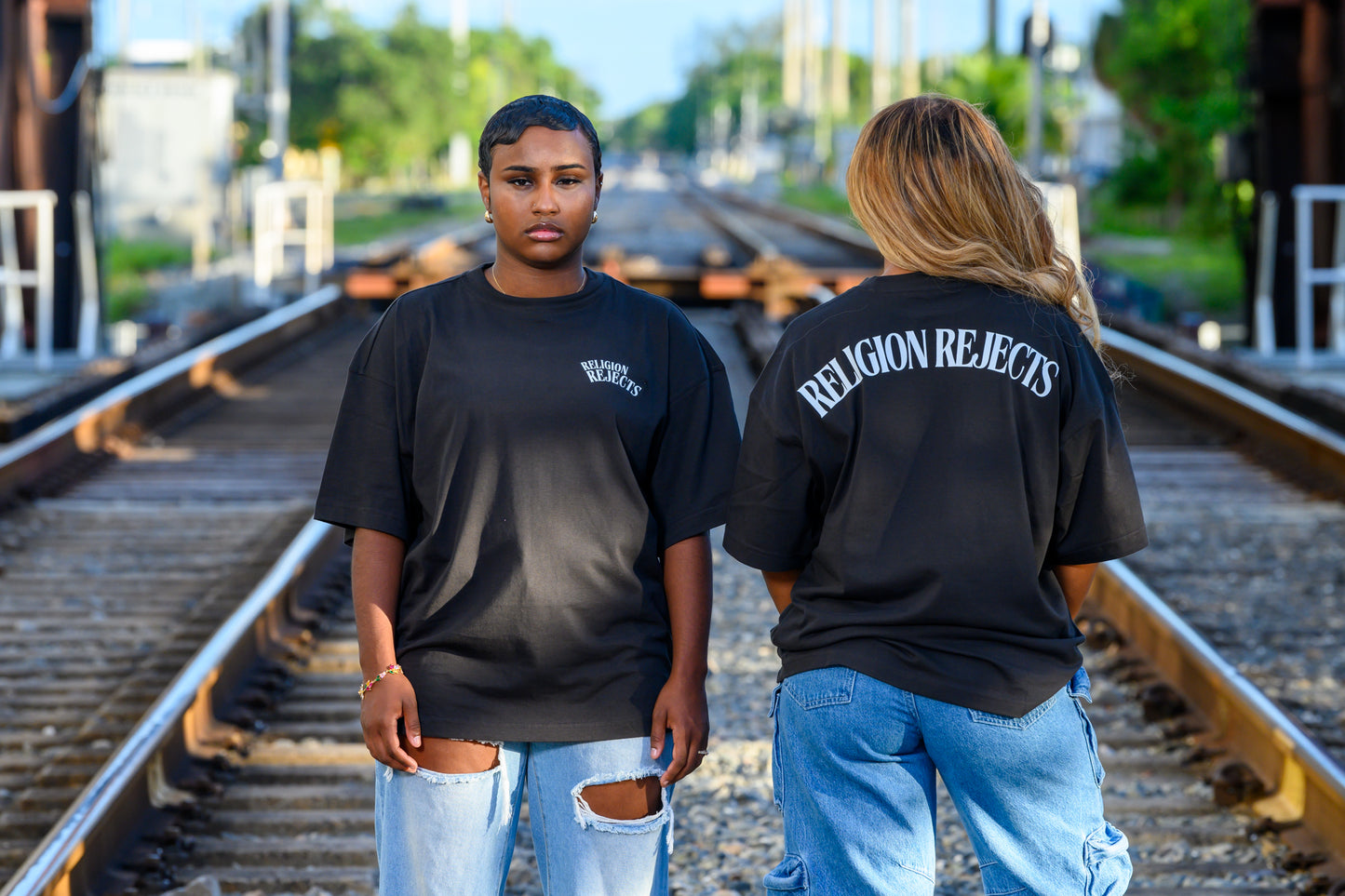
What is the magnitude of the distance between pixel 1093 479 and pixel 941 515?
24cm

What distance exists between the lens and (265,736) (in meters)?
4.66

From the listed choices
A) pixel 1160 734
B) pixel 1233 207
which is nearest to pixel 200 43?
pixel 1233 207

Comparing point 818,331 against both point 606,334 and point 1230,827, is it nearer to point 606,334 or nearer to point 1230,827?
point 606,334

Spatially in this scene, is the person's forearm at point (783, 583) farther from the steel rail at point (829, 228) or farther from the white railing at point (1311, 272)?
the steel rail at point (829, 228)

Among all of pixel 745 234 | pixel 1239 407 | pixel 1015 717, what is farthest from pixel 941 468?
pixel 745 234

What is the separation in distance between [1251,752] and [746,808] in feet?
4.36

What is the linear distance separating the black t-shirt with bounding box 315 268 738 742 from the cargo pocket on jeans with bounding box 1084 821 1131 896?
0.63m

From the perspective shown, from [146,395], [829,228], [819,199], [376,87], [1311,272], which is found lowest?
[146,395]

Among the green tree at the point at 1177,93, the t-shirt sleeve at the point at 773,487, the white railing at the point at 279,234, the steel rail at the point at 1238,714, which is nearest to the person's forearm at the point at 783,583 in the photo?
the t-shirt sleeve at the point at 773,487

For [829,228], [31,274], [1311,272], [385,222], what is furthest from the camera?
[385,222]

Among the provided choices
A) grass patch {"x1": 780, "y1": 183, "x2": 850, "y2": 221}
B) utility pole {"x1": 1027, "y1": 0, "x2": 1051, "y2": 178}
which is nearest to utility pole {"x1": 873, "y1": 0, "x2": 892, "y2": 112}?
grass patch {"x1": 780, "y1": 183, "x2": 850, "y2": 221}

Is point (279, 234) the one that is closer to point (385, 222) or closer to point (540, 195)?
point (540, 195)

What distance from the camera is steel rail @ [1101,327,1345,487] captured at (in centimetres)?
817

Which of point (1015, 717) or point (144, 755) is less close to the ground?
point (1015, 717)
